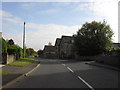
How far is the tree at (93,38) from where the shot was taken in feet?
196

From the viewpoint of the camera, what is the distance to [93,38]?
60344 mm

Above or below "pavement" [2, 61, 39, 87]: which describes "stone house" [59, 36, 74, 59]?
above

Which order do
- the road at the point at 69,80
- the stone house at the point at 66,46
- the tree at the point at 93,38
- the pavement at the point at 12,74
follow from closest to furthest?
the road at the point at 69,80 < the pavement at the point at 12,74 < the tree at the point at 93,38 < the stone house at the point at 66,46

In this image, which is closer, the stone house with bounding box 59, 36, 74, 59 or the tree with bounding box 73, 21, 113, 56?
the tree with bounding box 73, 21, 113, 56

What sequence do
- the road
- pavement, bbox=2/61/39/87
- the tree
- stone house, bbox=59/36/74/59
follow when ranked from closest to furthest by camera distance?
the road
pavement, bbox=2/61/39/87
the tree
stone house, bbox=59/36/74/59

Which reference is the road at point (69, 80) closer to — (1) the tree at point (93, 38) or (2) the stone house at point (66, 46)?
(1) the tree at point (93, 38)

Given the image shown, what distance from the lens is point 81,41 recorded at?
6084cm

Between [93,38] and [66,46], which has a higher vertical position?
[93,38]

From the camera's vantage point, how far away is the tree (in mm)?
59719

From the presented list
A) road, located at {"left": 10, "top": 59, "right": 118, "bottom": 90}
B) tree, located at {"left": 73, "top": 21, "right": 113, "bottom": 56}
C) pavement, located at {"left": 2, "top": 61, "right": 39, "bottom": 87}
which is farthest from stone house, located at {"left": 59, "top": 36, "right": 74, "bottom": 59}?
road, located at {"left": 10, "top": 59, "right": 118, "bottom": 90}

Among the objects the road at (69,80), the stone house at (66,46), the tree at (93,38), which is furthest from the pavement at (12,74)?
the stone house at (66,46)

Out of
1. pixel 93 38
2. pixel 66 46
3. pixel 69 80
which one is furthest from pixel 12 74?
pixel 66 46

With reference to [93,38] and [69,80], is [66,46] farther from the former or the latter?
[69,80]

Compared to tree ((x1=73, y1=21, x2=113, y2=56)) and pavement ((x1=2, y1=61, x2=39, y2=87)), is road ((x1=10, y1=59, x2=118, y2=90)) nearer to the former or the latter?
pavement ((x1=2, y1=61, x2=39, y2=87))
